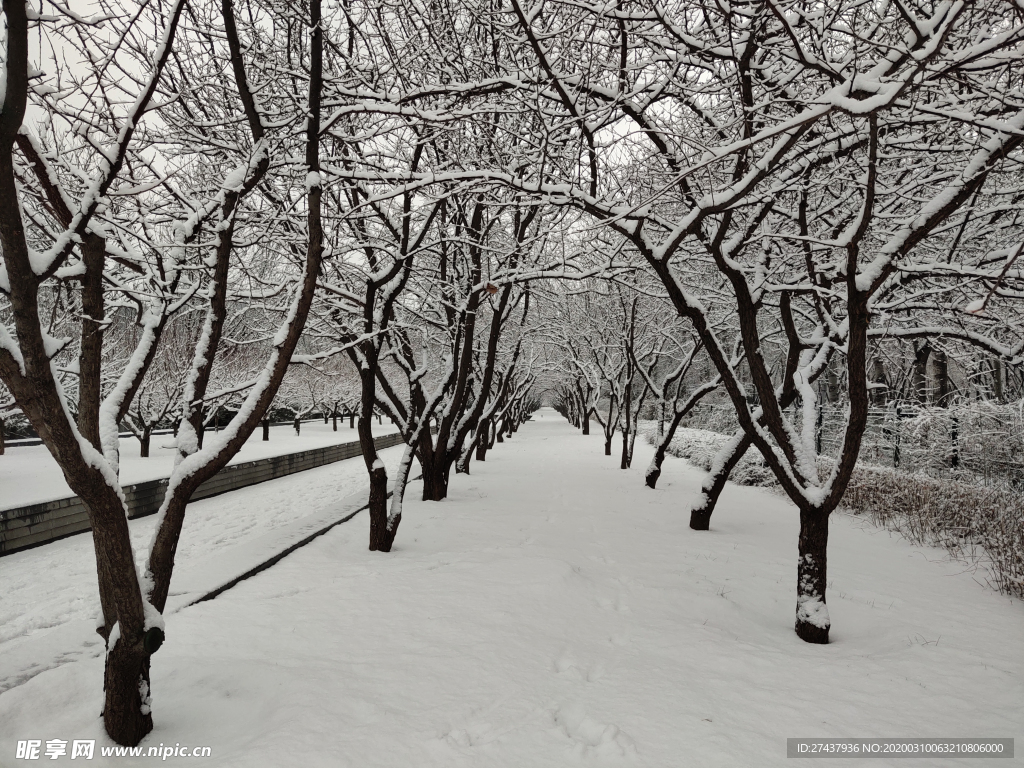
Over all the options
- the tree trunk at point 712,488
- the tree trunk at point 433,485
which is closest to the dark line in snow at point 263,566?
the tree trunk at point 433,485

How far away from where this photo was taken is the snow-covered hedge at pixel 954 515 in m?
5.73

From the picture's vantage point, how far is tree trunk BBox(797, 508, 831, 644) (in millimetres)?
3842

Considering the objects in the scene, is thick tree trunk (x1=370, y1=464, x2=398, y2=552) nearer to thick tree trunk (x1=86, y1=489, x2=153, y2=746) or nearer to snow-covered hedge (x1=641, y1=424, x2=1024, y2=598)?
thick tree trunk (x1=86, y1=489, x2=153, y2=746)

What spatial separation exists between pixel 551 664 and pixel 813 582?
2073 millimetres

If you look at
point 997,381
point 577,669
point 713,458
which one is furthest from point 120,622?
point 997,381

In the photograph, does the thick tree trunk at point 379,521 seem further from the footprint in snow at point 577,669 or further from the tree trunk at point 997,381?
the tree trunk at point 997,381

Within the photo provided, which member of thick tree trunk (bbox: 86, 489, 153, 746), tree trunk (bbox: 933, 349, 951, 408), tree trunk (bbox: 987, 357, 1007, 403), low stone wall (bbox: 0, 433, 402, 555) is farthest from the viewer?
tree trunk (bbox: 933, 349, 951, 408)

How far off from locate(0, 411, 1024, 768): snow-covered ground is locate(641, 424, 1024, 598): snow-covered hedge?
46 centimetres

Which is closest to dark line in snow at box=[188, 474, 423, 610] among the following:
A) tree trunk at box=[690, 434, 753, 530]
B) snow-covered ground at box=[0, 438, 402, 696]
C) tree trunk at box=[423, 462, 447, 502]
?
snow-covered ground at box=[0, 438, 402, 696]

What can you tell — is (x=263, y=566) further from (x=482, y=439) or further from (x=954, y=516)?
(x=482, y=439)

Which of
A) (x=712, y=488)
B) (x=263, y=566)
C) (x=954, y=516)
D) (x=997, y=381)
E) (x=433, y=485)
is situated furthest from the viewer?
(x=997, y=381)

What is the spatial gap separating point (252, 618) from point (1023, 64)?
6.49 m

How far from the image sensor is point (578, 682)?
10.3 ft

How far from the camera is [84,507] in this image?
8.18 meters
